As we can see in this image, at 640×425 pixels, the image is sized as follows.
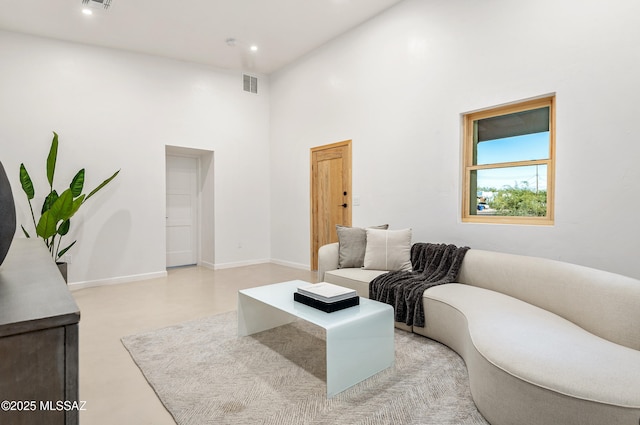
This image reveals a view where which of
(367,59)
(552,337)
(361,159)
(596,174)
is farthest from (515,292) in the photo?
(367,59)

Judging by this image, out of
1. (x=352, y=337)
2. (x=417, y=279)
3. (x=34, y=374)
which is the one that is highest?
(x=34, y=374)

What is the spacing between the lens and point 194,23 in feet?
14.5

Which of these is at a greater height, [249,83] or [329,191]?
[249,83]

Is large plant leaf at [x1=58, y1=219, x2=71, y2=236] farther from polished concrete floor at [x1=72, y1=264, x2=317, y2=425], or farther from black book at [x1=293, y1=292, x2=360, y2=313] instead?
black book at [x1=293, y1=292, x2=360, y2=313]

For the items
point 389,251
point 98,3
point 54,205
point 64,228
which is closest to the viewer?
point 389,251

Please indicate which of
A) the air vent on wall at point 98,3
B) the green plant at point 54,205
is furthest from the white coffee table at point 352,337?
the air vent on wall at point 98,3

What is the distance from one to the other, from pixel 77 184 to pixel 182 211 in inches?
75.0

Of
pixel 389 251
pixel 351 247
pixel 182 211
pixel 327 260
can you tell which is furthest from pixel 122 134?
pixel 389 251

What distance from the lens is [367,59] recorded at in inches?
181

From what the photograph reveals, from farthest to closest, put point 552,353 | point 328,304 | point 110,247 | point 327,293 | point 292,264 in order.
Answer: point 292,264
point 110,247
point 327,293
point 328,304
point 552,353

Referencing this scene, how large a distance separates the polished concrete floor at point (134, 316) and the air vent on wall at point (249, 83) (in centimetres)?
314

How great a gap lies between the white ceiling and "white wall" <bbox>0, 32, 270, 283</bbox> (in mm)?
309

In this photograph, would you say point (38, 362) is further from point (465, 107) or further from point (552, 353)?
point (465, 107)

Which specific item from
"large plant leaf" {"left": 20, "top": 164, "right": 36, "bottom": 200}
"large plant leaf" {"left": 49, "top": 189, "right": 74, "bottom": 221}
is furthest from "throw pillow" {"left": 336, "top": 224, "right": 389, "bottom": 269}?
"large plant leaf" {"left": 20, "top": 164, "right": 36, "bottom": 200}
